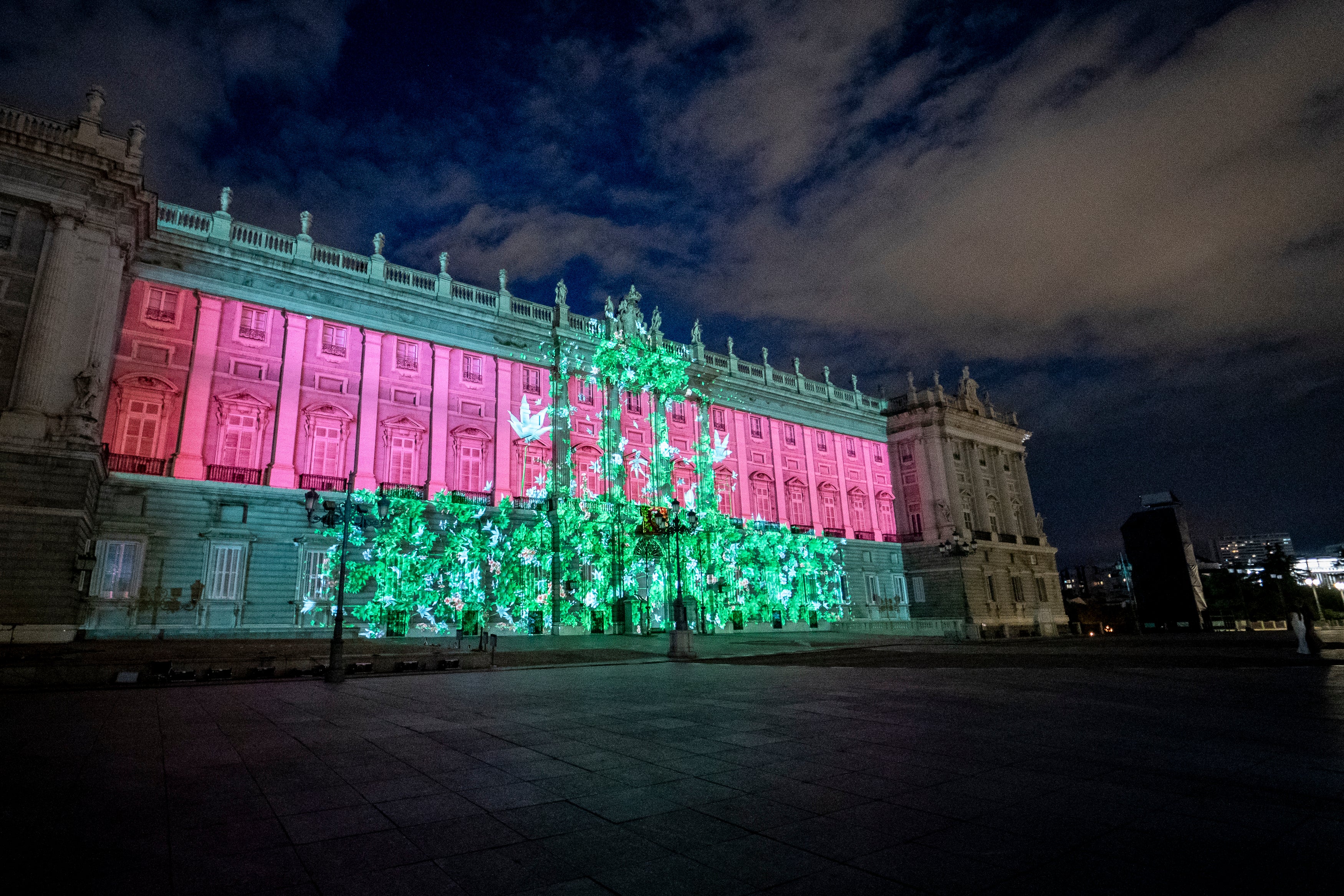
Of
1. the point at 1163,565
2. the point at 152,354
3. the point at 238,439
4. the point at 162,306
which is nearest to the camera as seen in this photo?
the point at 152,354

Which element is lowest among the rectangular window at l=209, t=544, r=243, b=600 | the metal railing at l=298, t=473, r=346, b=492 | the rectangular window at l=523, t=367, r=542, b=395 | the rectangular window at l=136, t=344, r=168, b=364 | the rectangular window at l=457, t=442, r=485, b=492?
the rectangular window at l=209, t=544, r=243, b=600

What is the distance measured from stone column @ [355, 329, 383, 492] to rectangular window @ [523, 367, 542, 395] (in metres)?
6.97

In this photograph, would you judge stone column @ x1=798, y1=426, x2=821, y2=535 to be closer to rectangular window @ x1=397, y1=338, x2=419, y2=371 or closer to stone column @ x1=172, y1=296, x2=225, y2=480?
rectangular window @ x1=397, y1=338, x2=419, y2=371

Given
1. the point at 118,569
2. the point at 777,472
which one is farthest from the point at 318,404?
the point at 777,472

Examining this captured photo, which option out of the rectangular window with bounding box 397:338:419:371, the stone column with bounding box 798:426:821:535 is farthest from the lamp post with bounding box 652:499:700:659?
the stone column with bounding box 798:426:821:535

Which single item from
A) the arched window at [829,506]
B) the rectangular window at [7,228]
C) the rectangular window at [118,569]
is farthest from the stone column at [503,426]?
the arched window at [829,506]

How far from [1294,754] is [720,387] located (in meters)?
39.2

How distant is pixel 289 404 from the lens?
28250mm

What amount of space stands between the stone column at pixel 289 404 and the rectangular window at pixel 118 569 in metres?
4.88

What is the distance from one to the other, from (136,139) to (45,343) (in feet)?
26.9

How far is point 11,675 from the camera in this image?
11.7m

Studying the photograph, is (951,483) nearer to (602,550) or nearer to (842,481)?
(842,481)

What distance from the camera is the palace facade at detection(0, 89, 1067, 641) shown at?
21.6 meters

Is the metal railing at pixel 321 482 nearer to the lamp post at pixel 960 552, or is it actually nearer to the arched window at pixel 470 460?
the arched window at pixel 470 460
